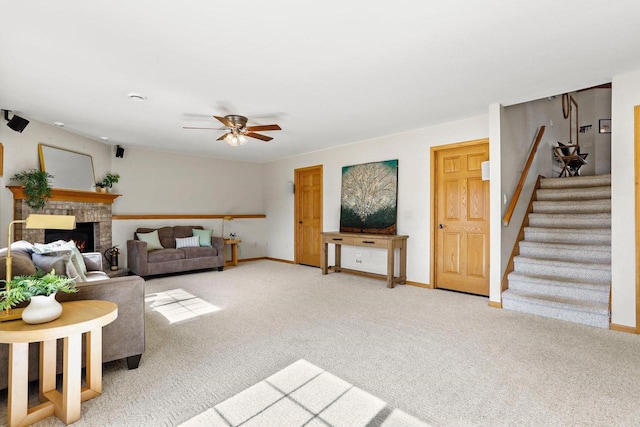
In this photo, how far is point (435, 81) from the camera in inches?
120

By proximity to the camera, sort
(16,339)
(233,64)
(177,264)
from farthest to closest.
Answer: (177,264)
(233,64)
(16,339)

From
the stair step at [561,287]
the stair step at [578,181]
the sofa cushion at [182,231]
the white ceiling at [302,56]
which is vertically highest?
the white ceiling at [302,56]

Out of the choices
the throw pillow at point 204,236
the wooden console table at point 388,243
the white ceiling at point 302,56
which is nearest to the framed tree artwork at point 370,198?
the wooden console table at point 388,243

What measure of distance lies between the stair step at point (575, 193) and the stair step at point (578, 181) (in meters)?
0.07

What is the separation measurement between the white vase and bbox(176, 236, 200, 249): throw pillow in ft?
14.4

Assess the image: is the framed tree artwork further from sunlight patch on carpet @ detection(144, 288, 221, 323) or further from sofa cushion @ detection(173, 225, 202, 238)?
sofa cushion @ detection(173, 225, 202, 238)

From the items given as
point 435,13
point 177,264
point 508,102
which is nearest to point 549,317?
point 508,102

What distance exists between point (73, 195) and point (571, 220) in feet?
23.5

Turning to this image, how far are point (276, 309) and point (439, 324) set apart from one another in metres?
1.75

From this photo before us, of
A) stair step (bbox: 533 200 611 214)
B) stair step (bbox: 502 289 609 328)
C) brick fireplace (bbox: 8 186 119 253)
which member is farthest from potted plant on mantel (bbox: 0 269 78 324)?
stair step (bbox: 533 200 611 214)

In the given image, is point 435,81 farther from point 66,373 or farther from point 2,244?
point 2,244

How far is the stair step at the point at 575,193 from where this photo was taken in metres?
4.54

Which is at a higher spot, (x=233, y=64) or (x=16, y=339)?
(x=233, y=64)

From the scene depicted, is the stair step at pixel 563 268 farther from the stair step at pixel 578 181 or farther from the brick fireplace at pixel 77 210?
the brick fireplace at pixel 77 210
